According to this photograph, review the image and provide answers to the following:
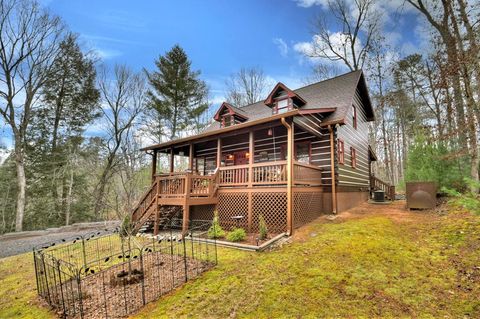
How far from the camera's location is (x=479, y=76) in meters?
8.41

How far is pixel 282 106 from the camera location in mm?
12594

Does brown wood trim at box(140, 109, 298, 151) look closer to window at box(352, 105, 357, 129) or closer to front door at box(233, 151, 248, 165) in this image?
front door at box(233, 151, 248, 165)

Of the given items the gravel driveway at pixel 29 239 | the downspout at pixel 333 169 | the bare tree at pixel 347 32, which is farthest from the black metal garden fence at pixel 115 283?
the bare tree at pixel 347 32

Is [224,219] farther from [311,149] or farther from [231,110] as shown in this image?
[231,110]

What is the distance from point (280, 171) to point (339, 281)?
4527 mm

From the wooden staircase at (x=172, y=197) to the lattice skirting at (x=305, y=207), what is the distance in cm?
340

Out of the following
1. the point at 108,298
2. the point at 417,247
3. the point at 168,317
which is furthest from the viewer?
the point at 417,247

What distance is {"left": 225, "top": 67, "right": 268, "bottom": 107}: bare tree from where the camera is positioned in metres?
27.4

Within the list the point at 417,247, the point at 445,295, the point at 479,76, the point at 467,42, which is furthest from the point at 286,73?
the point at 445,295

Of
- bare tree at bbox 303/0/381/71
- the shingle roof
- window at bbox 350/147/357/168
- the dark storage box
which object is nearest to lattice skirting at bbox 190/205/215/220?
the shingle roof

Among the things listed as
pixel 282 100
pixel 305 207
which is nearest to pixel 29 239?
pixel 305 207

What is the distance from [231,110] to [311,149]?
17.8ft

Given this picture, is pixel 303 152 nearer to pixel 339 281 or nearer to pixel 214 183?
pixel 214 183

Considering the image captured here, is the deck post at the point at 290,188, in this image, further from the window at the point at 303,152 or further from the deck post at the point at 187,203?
the deck post at the point at 187,203
